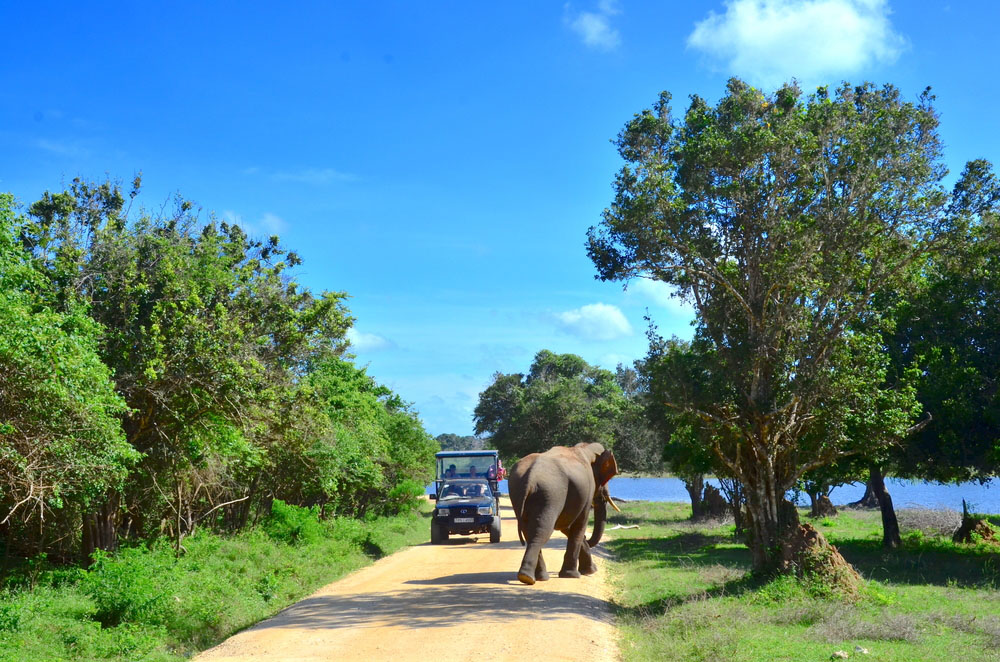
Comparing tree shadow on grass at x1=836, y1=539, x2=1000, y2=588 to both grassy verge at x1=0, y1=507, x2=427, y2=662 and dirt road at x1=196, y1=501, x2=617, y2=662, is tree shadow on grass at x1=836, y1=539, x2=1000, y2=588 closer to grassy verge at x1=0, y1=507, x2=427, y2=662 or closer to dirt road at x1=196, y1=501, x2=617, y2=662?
dirt road at x1=196, y1=501, x2=617, y2=662

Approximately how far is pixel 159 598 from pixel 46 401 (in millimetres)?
3667

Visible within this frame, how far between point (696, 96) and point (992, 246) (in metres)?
6.43

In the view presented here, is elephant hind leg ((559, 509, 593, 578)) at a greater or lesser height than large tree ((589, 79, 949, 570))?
lesser

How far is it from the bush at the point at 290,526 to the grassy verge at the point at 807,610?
8633 millimetres

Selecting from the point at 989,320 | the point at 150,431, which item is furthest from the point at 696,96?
the point at 150,431

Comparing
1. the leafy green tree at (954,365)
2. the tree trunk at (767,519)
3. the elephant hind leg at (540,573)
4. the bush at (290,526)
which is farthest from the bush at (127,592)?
the leafy green tree at (954,365)

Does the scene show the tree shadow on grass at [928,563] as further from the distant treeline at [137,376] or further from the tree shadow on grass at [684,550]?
the distant treeline at [137,376]

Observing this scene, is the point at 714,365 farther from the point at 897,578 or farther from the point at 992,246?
the point at 897,578

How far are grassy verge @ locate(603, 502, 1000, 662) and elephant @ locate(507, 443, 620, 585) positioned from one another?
4.33 feet

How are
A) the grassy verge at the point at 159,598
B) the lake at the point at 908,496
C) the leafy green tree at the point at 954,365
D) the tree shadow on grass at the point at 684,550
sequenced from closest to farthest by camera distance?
the grassy verge at the point at 159,598
the leafy green tree at the point at 954,365
the tree shadow on grass at the point at 684,550
the lake at the point at 908,496

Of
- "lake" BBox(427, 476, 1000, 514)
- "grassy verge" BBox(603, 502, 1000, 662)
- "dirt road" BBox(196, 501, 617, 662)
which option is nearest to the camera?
"dirt road" BBox(196, 501, 617, 662)

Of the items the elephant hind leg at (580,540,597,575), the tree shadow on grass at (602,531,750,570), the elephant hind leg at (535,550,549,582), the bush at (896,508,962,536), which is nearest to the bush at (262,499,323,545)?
the elephant hind leg at (580,540,597,575)

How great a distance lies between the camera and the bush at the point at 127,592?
12328 mm

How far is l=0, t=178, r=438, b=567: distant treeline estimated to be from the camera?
1120 cm
